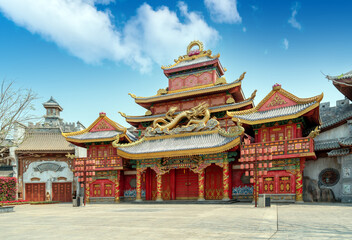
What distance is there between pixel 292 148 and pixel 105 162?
16.6 metres

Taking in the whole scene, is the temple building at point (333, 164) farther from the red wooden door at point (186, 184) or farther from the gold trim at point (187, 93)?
the red wooden door at point (186, 184)

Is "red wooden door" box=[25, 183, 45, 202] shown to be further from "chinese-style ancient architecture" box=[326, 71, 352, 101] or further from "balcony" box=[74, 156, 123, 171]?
"chinese-style ancient architecture" box=[326, 71, 352, 101]

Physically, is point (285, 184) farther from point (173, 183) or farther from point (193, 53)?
point (193, 53)

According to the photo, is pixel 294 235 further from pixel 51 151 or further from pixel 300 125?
pixel 51 151

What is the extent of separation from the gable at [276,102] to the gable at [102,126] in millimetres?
15039

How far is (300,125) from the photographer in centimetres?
2288

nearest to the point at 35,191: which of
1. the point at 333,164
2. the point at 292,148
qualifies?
A: the point at 292,148

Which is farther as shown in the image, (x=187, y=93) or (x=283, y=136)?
(x=187, y=93)

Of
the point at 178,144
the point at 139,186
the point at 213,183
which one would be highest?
the point at 178,144

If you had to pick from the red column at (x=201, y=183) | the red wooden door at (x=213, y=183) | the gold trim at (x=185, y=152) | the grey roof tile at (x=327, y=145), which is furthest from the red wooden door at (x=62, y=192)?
the grey roof tile at (x=327, y=145)

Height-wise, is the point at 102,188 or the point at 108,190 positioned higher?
the point at 102,188

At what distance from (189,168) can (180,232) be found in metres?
16.6

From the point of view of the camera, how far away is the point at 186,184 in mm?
26594

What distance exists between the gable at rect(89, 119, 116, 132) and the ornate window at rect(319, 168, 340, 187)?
19.5 m
